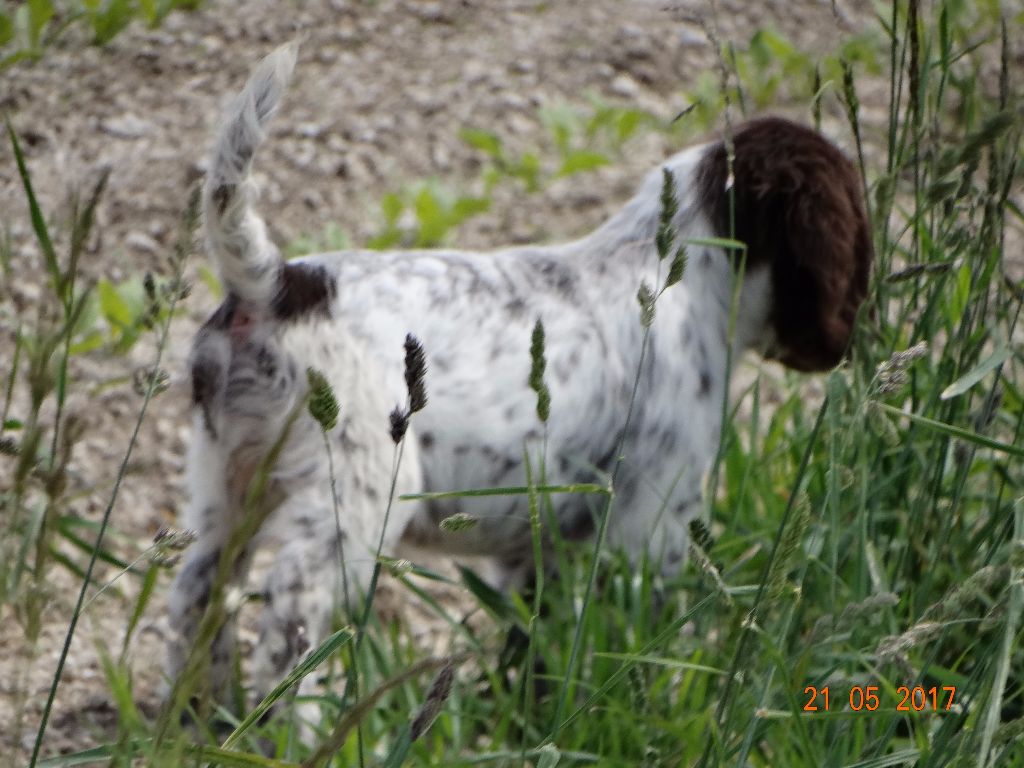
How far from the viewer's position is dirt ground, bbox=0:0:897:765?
12.6ft

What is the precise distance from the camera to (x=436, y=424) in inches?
109

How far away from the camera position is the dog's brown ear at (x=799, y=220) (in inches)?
123

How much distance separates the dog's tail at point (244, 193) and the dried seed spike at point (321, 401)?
836 mm

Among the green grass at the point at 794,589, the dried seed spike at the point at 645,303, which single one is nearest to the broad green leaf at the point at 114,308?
the green grass at the point at 794,589

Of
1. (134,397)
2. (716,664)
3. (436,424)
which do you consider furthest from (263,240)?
(134,397)

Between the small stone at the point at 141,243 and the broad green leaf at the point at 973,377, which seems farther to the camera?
the small stone at the point at 141,243

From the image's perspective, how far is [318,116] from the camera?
507 cm

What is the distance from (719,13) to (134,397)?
336 centimetres

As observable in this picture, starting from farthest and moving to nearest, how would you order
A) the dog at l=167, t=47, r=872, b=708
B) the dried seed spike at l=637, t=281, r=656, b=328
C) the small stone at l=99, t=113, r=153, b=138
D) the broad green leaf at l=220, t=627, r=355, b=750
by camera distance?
the small stone at l=99, t=113, r=153, b=138
the dog at l=167, t=47, r=872, b=708
the dried seed spike at l=637, t=281, r=656, b=328
the broad green leaf at l=220, t=627, r=355, b=750

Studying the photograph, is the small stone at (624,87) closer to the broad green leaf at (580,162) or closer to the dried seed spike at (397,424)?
the broad green leaf at (580,162)

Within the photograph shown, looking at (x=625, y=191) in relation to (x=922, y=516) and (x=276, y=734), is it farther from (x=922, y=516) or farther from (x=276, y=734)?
(x=276, y=734)

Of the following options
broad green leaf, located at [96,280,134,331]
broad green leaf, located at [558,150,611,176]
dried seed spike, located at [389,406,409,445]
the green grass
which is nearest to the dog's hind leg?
the green grass

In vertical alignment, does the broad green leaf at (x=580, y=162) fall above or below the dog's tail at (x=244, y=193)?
below

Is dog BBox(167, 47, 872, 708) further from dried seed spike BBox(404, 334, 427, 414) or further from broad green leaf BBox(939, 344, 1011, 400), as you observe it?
dried seed spike BBox(404, 334, 427, 414)
